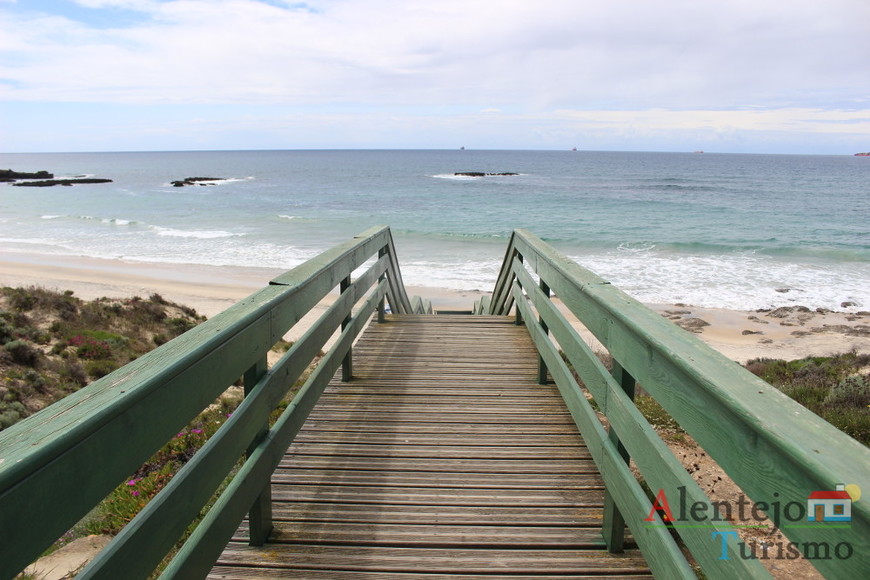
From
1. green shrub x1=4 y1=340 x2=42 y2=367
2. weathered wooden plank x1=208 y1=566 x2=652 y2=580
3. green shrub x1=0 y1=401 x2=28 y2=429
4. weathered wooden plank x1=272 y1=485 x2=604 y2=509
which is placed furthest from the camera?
green shrub x1=4 y1=340 x2=42 y2=367

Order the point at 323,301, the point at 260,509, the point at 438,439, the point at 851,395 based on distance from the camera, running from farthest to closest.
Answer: the point at 323,301 < the point at 851,395 < the point at 438,439 < the point at 260,509

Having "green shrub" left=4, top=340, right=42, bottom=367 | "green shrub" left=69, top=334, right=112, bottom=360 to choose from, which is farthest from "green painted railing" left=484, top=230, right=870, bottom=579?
"green shrub" left=69, top=334, right=112, bottom=360

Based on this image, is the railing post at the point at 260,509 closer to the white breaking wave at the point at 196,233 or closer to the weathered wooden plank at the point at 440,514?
the weathered wooden plank at the point at 440,514

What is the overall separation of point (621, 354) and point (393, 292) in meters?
5.12

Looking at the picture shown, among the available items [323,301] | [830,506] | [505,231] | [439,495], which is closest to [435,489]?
[439,495]

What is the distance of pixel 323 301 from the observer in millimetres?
16359

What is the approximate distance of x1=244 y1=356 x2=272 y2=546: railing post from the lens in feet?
7.10

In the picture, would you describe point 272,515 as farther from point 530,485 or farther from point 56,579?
point 530,485

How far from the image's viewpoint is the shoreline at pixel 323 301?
1247 centimetres

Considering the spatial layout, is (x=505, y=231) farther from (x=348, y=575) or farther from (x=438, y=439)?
(x=348, y=575)

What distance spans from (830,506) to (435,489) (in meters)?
2.09

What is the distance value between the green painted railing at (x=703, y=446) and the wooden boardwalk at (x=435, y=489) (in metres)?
0.35

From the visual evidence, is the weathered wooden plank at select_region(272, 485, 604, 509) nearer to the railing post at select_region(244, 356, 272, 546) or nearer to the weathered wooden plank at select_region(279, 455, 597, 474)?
the weathered wooden plank at select_region(279, 455, 597, 474)

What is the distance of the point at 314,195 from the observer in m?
51.5
